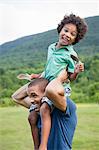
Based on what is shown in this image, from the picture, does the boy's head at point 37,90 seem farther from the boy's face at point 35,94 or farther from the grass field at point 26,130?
the grass field at point 26,130

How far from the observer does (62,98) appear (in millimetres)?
1841

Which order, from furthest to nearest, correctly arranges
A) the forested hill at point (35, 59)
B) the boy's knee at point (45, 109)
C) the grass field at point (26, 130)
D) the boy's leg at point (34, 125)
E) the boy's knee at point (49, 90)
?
the grass field at point (26, 130) < the forested hill at point (35, 59) < the boy's leg at point (34, 125) < the boy's knee at point (45, 109) < the boy's knee at point (49, 90)

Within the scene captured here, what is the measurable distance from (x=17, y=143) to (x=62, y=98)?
7.99 feet

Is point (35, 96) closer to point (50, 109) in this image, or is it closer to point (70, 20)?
point (50, 109)

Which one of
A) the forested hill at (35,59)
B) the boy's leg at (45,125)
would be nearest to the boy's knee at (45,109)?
the boy's leg at (45,125)

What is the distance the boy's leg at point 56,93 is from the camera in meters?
1.80

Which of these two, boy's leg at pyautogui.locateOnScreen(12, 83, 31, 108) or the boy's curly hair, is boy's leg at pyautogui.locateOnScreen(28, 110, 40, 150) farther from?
the boy's curly hair

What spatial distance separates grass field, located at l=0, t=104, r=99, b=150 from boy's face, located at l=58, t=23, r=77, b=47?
6.47ft

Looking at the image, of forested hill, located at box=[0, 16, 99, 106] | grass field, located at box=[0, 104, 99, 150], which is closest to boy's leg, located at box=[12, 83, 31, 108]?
forested hill, located at box=[0, 16, 99, 106]

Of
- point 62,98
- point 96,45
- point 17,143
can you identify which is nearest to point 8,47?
point 96,45

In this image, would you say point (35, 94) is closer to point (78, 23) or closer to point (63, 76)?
point (63, 76)

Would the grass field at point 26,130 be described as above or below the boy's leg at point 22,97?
below

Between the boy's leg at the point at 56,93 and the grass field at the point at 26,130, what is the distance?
2.13 m

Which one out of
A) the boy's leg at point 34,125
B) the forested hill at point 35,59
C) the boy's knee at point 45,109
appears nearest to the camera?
the boy's knee at point 45,109
